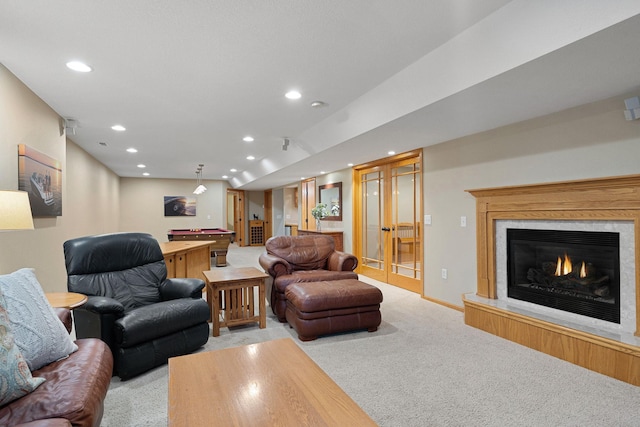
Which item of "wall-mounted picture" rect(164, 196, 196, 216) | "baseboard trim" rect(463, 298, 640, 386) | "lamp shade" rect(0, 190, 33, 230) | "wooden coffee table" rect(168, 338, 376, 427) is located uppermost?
"wall-mounted picture" rect(164, 196, 196, 216)

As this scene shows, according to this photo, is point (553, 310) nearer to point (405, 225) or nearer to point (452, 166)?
point (452, 166)

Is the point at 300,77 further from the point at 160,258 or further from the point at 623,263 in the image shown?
the point at 623,263

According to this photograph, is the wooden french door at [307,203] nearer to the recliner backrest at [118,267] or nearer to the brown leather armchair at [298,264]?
the brown leather armchair at [298,264]

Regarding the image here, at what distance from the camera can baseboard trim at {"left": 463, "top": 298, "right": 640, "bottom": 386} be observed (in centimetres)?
233

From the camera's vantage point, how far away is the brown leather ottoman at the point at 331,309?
3076 millimetres

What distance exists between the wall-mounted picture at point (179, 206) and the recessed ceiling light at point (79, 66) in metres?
8.17

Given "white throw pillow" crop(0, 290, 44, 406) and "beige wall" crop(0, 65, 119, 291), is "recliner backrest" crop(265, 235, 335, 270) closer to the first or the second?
"beige wall" crop(0, 65, 119, 291)

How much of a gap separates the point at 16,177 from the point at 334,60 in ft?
9.47

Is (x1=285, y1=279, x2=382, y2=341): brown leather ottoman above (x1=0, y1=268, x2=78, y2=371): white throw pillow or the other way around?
the other way around

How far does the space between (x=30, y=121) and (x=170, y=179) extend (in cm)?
763

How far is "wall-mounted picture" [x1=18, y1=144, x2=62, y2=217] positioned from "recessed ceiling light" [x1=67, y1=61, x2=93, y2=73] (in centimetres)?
86

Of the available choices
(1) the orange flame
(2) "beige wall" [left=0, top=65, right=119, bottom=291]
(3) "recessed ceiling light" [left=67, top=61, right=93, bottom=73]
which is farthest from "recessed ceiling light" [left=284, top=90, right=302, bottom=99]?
(1) the orange flame

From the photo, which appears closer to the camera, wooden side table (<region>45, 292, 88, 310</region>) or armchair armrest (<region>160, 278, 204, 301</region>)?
wooden side table (<region>45, 292, 88, 310</region>)

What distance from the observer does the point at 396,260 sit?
5477 millimetres
